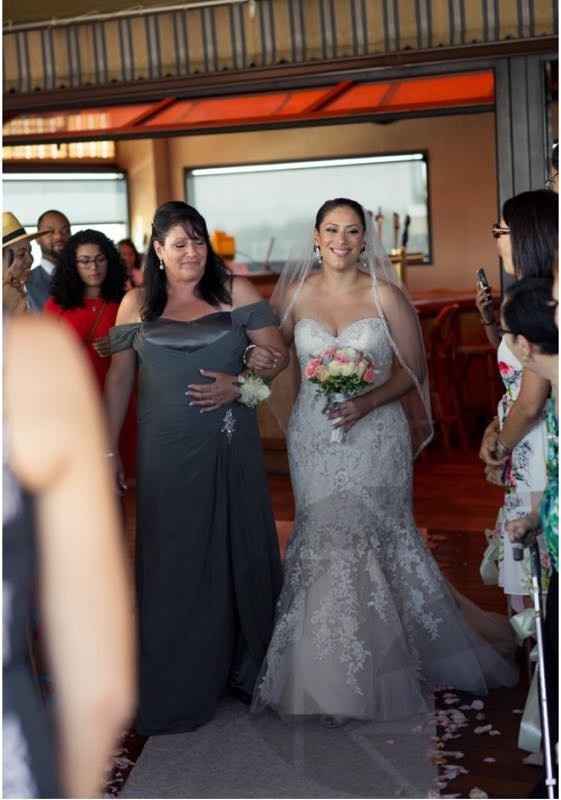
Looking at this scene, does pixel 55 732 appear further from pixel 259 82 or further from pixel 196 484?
pixel 259 82

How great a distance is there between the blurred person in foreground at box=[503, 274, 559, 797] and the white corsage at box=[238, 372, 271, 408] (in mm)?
1426

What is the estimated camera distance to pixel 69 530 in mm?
1521

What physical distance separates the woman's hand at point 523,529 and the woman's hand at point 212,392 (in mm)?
1523

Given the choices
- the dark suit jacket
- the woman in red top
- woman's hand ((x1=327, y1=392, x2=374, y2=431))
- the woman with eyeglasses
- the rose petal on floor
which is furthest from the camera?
the dark suit jacket

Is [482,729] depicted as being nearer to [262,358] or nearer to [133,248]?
[262,358]

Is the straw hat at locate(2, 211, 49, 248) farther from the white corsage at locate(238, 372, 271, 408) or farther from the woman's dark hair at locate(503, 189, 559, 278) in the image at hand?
the woman's dark hair at locate(503, 189, 559, 278)

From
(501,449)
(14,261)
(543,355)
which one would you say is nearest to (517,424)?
(501,449)

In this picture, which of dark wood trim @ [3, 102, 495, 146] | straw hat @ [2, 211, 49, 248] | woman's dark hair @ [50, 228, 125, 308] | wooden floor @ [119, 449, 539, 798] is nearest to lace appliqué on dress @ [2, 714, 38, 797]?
straw hat @ [2, 211, 49, 248]

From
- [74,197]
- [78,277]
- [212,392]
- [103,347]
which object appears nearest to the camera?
[212,392]

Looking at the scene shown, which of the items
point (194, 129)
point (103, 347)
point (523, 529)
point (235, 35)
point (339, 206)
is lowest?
point (523, 529)

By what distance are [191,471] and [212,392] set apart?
28cm

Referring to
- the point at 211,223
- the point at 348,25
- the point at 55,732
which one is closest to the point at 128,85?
the point at 348,25

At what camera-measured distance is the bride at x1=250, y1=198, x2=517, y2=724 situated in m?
4.15

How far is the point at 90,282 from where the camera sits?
17.9 feet
